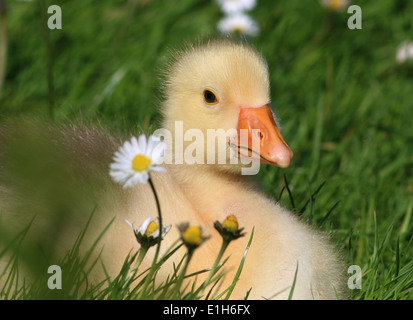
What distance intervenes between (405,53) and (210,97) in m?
2.45

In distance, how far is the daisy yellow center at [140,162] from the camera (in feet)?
5.31

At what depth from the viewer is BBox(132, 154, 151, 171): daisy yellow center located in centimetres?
162

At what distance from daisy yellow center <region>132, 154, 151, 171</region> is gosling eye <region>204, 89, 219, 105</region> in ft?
2.58

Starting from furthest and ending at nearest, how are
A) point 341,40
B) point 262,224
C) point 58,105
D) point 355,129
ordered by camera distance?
point 341,40, point 355,129, point 58,105, point 262,224

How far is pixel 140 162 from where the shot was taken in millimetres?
1632

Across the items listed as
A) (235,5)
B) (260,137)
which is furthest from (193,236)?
(235,5)

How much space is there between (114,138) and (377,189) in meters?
1.39

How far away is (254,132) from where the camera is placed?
2.27 m

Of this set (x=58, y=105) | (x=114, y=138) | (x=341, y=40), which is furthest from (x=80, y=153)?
(x=341, y=40)

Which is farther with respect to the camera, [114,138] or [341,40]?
[341,40]

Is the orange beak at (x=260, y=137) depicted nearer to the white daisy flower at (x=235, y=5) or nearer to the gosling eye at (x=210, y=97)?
the gosling eye at (x=210, y=97)

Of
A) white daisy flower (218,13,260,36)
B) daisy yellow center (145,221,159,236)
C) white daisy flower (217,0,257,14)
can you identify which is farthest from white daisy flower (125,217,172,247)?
white daisy flower (217,0,257,14)

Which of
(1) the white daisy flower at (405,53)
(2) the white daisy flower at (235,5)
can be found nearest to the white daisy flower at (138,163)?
(2) the white daisy flower at (235,5)

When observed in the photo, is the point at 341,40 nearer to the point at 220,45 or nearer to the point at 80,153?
the point at 220,45
